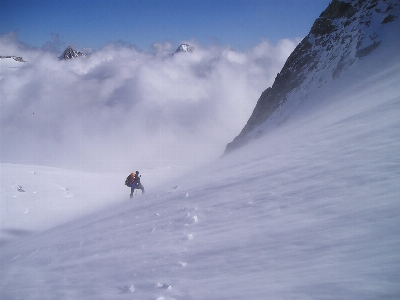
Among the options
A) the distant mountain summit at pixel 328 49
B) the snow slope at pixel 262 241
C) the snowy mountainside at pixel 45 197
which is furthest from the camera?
the distant mountain summit at pixel 328 49

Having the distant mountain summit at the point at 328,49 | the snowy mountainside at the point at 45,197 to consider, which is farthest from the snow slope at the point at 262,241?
the distant mountain summit at the point at 328,49

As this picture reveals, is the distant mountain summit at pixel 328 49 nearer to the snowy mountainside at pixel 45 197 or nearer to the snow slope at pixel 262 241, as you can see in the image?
the snowy mountainside at pixel 45 197

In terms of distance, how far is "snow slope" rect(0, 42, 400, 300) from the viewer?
8.91 feet

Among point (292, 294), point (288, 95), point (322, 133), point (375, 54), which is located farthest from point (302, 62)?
point (292, 294)

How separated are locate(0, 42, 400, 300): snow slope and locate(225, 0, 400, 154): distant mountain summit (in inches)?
647

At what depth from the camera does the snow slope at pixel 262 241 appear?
8.91 ft

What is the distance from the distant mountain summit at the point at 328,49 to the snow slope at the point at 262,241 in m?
16.4

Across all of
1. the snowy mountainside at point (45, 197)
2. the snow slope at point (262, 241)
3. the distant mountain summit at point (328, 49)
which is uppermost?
the distant mountain summit at point (328, 49)

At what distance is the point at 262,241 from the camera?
3721mm

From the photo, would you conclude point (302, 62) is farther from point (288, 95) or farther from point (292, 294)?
point (292, 294)

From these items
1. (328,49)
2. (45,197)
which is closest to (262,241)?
(45,197)

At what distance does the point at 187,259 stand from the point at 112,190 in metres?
16.3

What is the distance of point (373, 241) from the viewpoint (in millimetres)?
2773

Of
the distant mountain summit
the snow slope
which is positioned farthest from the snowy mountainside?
the distant mountain summit
